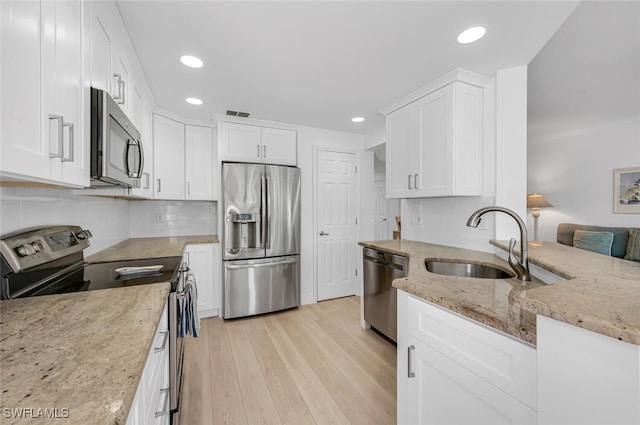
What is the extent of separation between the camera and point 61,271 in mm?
1377

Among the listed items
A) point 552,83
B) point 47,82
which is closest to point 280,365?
point 47,82

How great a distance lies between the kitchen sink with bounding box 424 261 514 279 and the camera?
1786 millimetres

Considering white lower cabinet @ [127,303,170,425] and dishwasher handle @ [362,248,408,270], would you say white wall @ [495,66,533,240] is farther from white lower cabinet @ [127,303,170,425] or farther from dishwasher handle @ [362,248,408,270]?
white lower cabinet @ [127,303,170,425]

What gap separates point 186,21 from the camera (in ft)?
4.94

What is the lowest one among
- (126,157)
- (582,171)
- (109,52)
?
(126,157)

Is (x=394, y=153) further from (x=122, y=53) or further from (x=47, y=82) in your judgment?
(x=47, y=82)

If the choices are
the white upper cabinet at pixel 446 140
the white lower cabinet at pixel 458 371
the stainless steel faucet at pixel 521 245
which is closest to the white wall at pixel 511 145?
the white upper cabinet at pixel 446 140

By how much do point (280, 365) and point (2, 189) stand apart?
197 centimetres

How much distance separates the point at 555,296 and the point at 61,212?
226 cm

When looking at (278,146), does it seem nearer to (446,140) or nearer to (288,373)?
(446,140)

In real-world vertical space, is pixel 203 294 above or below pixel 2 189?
below

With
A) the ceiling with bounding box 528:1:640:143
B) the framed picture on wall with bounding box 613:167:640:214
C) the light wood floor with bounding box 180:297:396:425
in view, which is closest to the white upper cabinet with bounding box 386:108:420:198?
the ceiling with bounding box 528:1:640:143

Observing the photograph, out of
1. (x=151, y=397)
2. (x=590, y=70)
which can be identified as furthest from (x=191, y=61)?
(x=590, y=70)

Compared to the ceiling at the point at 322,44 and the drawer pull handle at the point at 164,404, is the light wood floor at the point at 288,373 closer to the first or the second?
the drawer pull handle at the point at 164,404
